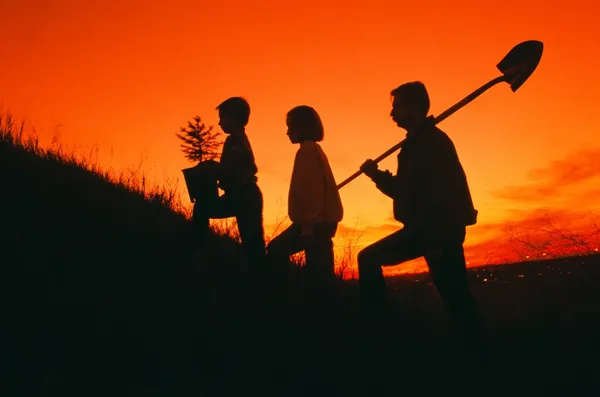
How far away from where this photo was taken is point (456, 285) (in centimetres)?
396

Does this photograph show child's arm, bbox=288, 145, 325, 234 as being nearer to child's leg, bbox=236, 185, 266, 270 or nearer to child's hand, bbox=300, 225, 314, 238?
child's hand, bbox=300, 225, 314, 238

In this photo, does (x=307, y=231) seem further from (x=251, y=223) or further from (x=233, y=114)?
(x=233, y=114)

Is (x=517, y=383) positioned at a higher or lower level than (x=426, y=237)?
lower

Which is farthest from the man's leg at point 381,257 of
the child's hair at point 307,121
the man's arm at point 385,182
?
the child's hair at point 307,121

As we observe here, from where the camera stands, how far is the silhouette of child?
5.02 metres

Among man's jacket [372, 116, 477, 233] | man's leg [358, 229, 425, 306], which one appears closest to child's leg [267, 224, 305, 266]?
man's leg [358, 229, 425, 306]

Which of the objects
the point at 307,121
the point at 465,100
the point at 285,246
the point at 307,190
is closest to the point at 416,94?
the point at 465,100

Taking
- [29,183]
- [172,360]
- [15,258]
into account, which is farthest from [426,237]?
[29,183]

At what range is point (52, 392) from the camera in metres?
2.92

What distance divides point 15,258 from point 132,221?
5.44ft

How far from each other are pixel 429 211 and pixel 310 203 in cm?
139

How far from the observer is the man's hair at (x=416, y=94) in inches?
171

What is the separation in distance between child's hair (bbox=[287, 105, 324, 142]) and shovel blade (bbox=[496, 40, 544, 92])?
6.26ft

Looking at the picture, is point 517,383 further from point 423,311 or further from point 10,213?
point 10,213
